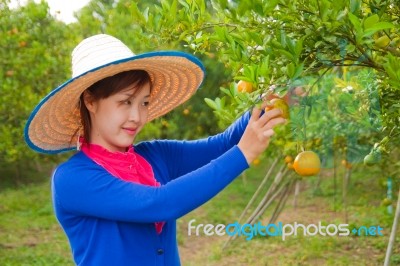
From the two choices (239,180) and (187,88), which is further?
(239,180)

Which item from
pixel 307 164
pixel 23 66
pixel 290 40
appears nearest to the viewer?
pixel 290 40

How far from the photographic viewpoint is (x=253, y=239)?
5.96 m

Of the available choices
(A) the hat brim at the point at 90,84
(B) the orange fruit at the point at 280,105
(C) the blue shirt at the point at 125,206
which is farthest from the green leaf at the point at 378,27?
(A) the hat brim at the point at 90,84

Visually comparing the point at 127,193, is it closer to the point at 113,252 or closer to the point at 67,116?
the point at 113,252

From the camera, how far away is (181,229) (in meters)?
6.93

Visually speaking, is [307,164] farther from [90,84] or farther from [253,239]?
[253,239]

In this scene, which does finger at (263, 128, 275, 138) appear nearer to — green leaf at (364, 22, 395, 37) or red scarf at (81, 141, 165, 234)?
green leaf at (364, 22, 395, 37)

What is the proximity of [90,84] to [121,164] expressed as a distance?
0.78 feet

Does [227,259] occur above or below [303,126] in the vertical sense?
below

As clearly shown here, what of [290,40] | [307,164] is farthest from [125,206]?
[307,164]

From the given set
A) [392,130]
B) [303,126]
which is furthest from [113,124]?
[392,130]

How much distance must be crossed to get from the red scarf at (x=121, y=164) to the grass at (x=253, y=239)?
11.5 ft

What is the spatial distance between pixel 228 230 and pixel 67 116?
458cm

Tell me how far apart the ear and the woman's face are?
0.04 feet
